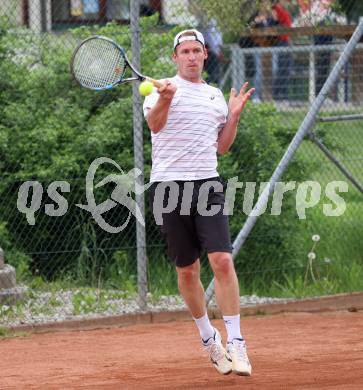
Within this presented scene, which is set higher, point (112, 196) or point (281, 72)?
point (281, 72)

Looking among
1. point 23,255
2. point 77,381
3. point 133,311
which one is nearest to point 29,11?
point 23,255

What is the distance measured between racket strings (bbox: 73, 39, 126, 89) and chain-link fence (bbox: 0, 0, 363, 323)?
4.86 ft

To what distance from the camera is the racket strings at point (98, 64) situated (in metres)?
7.09

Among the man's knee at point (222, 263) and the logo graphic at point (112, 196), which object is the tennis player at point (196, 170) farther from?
the logo graphic at point (112, 196)

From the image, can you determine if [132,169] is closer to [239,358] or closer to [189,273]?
[189,273]

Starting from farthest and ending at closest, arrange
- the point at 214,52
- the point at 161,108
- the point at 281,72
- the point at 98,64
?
the point at 214,52 < the point at 281,72 < the point at 98,64 < the point at 161,108

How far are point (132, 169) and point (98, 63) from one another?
2244 mm

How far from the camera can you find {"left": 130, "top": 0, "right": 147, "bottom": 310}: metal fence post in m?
8.75

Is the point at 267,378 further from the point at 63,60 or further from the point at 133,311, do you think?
the point at 63,60

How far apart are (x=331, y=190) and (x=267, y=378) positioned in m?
4.08

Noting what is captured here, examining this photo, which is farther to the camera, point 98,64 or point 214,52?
point 214,52

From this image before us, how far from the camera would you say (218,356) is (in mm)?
6699

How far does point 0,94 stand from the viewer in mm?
9500

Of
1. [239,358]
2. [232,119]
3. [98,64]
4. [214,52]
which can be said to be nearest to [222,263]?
[239,358]
